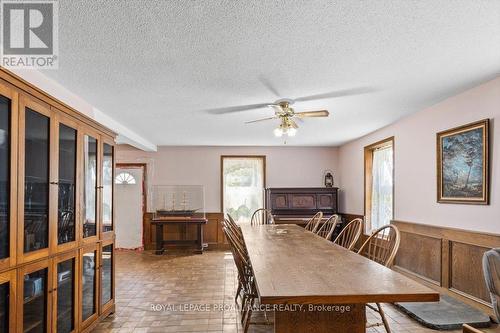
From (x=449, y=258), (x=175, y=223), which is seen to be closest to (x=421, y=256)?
(x=449, y=258)

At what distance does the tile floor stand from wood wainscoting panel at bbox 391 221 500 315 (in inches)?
28.2

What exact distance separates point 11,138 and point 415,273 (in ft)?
14.9

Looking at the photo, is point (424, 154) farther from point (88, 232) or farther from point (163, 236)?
point (163, 236)

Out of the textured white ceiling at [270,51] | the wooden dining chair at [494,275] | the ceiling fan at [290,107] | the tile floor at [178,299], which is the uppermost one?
the textured white ceiling at [270,51]

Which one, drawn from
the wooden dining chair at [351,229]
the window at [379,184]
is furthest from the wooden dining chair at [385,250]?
the window at [379,184]

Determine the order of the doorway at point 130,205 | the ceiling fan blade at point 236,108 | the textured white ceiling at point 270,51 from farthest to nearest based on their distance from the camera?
the doorway at point 130,205 → the ceiling fan blade at point 236,108 → the textured white ceiling at point 270,51

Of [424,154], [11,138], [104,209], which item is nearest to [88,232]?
[104,209]

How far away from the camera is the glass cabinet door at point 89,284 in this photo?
2.86 metres

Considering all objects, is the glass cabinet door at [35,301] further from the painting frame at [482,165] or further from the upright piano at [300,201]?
the upright piano at [300,201]

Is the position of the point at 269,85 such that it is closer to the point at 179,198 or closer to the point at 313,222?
the point at 313,222

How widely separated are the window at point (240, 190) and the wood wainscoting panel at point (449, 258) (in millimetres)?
3484

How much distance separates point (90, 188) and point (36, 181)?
795mm

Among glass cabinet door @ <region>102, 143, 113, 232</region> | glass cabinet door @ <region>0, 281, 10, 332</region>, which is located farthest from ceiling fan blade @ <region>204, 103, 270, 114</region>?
glass cabinet door @ <region>0, 281, 10, 332</region>

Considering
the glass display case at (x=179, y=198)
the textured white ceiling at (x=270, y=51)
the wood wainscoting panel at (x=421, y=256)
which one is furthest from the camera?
the glass display case at (x=179, y=198)
